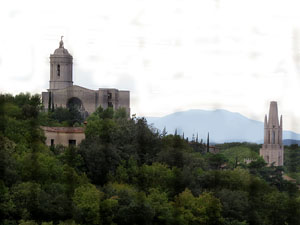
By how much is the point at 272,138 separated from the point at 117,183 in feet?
88.1

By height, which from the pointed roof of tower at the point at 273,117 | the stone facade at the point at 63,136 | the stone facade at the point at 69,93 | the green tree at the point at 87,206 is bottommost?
the green tree at the point at 87,206

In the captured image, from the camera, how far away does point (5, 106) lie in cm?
1505

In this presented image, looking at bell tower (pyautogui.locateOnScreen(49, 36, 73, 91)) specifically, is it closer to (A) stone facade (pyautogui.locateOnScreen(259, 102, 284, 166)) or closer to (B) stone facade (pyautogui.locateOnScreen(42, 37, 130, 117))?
(B) stone facade (pyautogui.locateOnScreen(42, 37, 130, 117))

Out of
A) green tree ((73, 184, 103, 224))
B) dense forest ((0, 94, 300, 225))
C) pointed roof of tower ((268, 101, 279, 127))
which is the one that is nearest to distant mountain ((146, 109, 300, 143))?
dense forest ((0, 94, 300, 225))

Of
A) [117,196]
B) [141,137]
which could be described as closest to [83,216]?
[117,196]

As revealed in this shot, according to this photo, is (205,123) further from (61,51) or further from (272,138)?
(272,138)

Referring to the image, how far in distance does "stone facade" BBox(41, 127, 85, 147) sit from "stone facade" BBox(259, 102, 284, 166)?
23.5 meters

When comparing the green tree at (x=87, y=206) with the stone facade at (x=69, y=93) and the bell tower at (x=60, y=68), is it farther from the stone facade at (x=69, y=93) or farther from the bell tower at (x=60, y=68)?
the bell tower at (x=60, y=68)

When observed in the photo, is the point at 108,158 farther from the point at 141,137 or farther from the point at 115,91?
the point at 115,91

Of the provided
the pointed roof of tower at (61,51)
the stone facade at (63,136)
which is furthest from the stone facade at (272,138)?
the stone facade at (63,136)

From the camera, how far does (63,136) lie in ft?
50.9

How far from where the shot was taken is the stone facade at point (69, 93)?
2788cm

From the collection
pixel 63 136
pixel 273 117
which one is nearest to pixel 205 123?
pixel 63 136

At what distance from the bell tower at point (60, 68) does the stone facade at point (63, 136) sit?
14.0m
